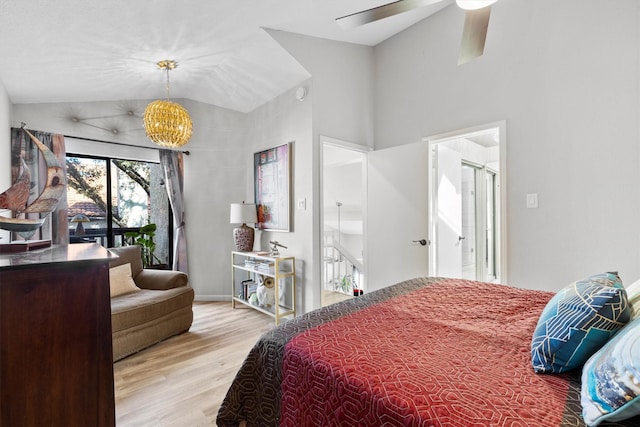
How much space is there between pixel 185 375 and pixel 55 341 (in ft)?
4.48

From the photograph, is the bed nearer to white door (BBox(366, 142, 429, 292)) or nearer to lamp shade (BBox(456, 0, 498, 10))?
lamp shade (BBox(456, 0, 498, 10))

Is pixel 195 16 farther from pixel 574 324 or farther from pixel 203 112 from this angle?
pixel 574 324

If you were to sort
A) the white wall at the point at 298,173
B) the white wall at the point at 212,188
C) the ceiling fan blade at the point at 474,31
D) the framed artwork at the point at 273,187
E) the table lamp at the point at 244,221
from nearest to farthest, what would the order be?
the ceiling fan blade at the point at 474,31
the white wall at the point at 298,173
the framed artwork at the point at 273,187
the table lamp at the point at 244,221
the white wall at the point at 212,188

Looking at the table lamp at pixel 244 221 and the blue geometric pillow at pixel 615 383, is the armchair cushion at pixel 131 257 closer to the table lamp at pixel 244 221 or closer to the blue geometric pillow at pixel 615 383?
the table lamp at pixel 244 221

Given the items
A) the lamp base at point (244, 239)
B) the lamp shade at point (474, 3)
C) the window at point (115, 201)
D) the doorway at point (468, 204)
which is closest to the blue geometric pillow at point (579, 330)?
the lamp shade at point (474, 3)

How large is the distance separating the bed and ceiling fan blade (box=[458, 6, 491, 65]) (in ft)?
4.65

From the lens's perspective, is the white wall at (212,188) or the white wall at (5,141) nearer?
the white wall at (5,141)

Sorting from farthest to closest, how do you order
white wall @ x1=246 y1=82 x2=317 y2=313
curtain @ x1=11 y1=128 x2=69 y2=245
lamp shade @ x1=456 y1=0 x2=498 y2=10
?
white wall @ x1=246 y1=82 x2=317 y2=313
curtain @ x1=11 y1=128 x2=69 y2=245
lamp shade @ x1=456 y1=0 x2=498 y2=10

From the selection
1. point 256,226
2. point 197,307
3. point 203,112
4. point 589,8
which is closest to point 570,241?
→ point 589,8

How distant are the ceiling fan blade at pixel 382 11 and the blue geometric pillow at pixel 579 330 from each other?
1.47m

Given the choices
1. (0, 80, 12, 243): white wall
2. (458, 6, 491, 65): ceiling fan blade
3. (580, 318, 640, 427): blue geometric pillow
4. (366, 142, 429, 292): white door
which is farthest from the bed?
(0, 80, 12, 243): white wall

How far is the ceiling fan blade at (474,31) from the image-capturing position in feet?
5.22

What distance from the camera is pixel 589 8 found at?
2.28 m

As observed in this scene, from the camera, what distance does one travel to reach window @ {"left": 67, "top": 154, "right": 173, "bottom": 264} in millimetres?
3652
